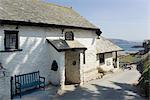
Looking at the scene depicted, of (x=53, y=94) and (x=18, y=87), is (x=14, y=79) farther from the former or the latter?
(x=53, y=94)

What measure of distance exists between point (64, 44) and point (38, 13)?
287 centimetres

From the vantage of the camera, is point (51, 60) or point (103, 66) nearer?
point (51, 60)

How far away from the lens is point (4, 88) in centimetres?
1377

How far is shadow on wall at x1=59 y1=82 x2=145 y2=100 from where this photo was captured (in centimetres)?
1619

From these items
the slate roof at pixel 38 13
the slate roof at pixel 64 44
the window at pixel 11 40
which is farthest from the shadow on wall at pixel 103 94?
the slate roof at pixel 38 13

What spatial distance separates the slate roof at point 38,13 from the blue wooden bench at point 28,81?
11.2 feet

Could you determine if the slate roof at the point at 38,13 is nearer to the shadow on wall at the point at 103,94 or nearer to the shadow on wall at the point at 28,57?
the shadow on wall at the point at 28,57

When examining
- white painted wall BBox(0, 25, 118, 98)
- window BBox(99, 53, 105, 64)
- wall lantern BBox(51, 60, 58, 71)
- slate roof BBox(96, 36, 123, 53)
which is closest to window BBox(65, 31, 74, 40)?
white painted wall BBox(0, 25, 118, 98)

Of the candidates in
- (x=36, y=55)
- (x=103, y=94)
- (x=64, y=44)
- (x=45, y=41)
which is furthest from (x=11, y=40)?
(x=103, y=94)

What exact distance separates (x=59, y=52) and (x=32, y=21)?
2.85 meters

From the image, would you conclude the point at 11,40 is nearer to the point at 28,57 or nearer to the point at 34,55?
the point at 28,57

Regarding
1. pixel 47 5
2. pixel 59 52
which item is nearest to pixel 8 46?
pixel 59 52

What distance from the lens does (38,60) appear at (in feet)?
58.2

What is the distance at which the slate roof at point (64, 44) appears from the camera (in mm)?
18141
